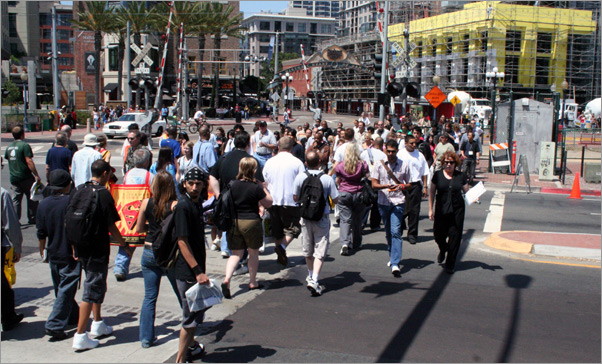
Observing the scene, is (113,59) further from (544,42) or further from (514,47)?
(544,42)

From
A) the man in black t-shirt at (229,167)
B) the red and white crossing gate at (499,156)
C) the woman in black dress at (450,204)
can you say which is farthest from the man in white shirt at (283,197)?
the red and white crossing gate at (499,156)

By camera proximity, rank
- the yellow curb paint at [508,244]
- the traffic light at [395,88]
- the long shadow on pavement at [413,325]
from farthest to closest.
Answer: the traffic light at [395,88] < the yellow curb paint at [508,244] < the long shadow on pavement at [413,325]

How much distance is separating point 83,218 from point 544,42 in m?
58.4

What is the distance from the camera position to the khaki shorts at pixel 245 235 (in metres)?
7.60

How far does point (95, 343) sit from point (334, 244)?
18.2 feet

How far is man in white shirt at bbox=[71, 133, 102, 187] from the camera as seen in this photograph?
31.0 ft

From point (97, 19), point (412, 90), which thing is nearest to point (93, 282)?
point (412, 90)

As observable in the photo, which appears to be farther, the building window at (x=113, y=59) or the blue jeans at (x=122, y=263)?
the building window at (x=113, y=59)

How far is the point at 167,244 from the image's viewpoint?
18.7 ft

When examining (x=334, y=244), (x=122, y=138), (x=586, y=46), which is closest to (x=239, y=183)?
(x=334, y=244)

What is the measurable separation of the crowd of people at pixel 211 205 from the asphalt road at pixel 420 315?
1.30 ft

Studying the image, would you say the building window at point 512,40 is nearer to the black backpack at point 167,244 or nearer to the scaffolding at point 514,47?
the scaffolding at point 514,47

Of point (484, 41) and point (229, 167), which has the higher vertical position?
point (484, 41)

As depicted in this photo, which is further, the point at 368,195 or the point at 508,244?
the point at 508,244
